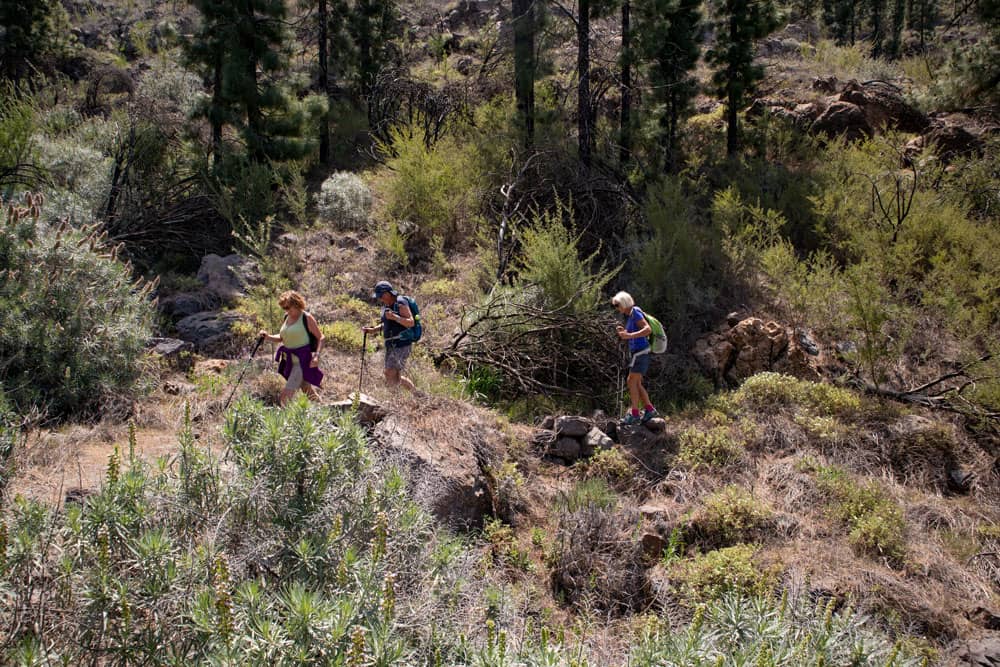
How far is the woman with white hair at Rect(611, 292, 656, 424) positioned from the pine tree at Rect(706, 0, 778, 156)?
8.78m

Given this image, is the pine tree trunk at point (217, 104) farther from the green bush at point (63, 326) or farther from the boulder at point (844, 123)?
the boulder at point (844, 123)

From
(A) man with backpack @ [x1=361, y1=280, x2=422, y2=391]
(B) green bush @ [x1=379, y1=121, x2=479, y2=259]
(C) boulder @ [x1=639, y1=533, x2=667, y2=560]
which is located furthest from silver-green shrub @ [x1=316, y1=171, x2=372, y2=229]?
(C) boulder @ [x1=639, y1=533, x2=667, y2=560]

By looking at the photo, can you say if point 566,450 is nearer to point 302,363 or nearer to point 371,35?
point 302,363

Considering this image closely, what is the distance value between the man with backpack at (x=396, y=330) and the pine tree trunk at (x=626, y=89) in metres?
7.94

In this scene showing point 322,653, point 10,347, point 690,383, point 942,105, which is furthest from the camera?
point 942,105

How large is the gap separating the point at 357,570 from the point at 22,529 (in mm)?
1596

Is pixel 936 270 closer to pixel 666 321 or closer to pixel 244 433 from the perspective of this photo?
pixel 666 321

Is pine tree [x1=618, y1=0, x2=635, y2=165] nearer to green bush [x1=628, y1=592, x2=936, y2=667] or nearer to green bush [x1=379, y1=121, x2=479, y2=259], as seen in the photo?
green bush [x1=379, y1=121, x2=479, y2=259]

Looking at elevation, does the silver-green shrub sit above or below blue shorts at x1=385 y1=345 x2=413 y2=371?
above

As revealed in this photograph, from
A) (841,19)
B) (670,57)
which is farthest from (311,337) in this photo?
(841,19)

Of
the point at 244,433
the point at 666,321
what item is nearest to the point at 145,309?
the point at 244,433

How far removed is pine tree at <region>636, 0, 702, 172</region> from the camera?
12.6 metres

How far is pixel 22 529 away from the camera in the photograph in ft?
9.57

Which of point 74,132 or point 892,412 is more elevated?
point 74,132
